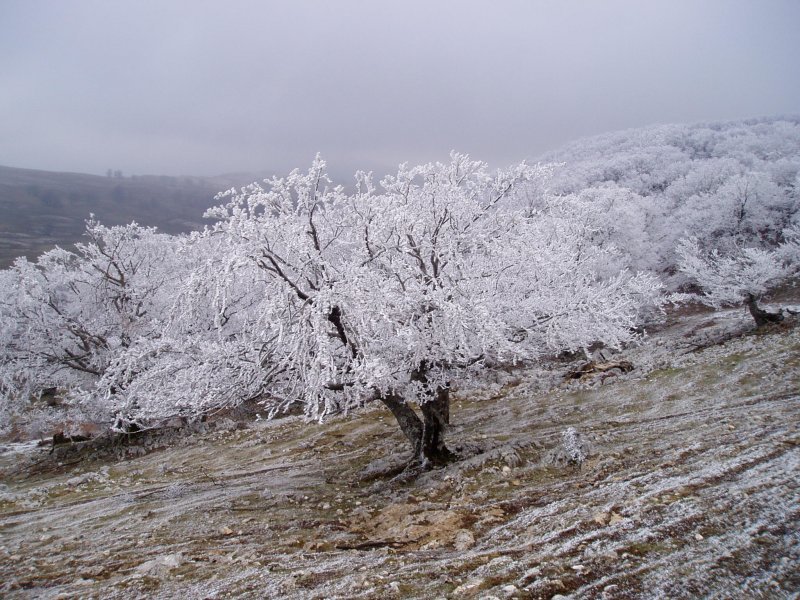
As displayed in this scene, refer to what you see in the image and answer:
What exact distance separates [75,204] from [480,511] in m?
179

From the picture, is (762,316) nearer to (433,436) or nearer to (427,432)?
(433,436)

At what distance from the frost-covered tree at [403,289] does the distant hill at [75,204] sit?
110 meters

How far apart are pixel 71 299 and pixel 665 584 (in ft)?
87.2

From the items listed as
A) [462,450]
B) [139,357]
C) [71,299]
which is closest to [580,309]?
[462,450]

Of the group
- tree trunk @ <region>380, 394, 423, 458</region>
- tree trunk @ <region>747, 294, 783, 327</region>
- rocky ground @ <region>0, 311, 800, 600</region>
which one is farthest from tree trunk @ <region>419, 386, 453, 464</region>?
tree trunk @ <region>747, 294, 783, 327</region>

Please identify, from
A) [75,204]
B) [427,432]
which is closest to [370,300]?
[427,432]

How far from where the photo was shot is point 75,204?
145750mm

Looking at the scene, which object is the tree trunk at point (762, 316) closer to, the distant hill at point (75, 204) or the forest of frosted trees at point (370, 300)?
the forest of frosted trees at point (370, 300)

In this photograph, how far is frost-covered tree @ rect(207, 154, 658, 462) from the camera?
7.49 meters

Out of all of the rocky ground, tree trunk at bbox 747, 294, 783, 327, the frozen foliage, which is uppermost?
the frozen foliage

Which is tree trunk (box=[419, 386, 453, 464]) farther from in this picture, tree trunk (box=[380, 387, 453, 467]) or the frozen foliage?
the frozen foliage

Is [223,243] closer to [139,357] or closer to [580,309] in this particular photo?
[139,357]

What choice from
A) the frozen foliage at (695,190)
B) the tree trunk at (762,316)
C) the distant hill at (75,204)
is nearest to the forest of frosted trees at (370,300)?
the frozen foliage at (695,190)

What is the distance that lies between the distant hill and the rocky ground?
10837cm
